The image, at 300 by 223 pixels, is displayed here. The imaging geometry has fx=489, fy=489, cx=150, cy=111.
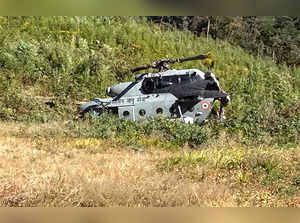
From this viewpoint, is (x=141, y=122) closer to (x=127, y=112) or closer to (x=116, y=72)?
(x=127, y=112)

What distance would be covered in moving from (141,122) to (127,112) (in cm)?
30

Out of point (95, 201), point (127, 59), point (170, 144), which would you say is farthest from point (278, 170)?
point (127, 59)

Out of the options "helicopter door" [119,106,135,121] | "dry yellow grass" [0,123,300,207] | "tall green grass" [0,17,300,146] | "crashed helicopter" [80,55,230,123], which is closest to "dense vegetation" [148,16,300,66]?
"tall green grass" [0,17,300,146]

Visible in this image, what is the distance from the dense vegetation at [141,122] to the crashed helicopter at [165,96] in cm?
7

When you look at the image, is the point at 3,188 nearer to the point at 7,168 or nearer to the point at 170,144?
the point at 7,168

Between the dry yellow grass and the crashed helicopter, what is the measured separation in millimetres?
513

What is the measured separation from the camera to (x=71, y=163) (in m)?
2.90

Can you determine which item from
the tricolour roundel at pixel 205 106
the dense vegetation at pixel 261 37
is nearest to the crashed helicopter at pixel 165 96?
the tricolour roundel at pixel 205 106

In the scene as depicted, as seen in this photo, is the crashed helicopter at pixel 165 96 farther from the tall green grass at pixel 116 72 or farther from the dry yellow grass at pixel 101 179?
the dry yellow grass at pixel 101 179

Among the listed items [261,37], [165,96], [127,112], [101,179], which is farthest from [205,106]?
[101,179]

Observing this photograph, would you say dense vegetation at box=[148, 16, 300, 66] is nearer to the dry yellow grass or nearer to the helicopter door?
the dry yellow grass

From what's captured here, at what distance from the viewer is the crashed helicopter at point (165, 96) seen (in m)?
3.50

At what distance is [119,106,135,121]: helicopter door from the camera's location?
12.2 ft
